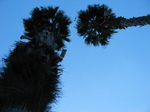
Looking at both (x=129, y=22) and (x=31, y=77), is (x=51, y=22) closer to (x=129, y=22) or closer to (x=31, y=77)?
(x=129, y=22)

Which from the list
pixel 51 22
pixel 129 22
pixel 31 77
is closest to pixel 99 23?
pixel 129 22

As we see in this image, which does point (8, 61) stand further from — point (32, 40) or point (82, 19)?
point (82, 19)

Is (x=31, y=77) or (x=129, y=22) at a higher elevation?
(x=129, y=22)

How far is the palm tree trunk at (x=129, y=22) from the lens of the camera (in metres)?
6.90

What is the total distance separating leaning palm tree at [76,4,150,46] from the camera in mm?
7746

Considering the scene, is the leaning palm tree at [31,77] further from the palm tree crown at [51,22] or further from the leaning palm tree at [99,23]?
the leaning palm tree at [99,23]

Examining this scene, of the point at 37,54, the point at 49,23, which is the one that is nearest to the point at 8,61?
the point at 37,54

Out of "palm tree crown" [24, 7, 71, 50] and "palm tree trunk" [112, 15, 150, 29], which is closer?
"palm tree trunk" [112, 15, 150, 29]

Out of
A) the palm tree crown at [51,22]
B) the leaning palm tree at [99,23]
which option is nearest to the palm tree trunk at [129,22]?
the leaning palm tree at [99,23]

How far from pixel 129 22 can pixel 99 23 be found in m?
1.65

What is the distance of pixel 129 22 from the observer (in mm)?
7449

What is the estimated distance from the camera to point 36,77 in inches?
159

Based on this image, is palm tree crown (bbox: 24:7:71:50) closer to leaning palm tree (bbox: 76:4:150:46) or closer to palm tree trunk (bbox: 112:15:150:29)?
leaning palm tree (bbox: 76:4:150:46)

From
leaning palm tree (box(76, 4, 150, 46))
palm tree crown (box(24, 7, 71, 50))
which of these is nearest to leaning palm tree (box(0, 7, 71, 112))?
palm tree crown (box(24, 7, 71, 50))
